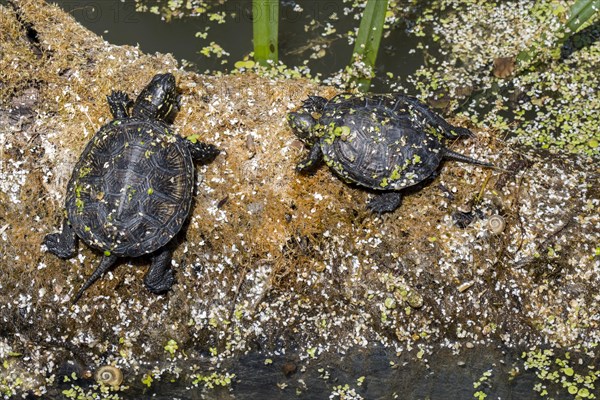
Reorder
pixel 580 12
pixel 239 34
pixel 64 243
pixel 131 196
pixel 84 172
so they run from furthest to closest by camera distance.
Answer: pixel 239 34
pixel 580 12
pixel 64 243
pixel 84 172
pixel 131 196

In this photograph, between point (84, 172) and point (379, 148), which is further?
point (379, 148)

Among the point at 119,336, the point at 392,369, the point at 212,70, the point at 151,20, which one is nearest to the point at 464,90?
the point at 212,70

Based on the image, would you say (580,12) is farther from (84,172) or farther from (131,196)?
(84,172)

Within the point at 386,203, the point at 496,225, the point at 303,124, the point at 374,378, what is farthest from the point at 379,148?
the point at 374,378

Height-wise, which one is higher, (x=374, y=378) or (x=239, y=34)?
(x=239, y=34)

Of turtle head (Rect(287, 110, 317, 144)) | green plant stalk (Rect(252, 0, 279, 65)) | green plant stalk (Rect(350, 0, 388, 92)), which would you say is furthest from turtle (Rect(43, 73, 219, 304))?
green plant stalk (Rect(350, 0, 388, 92))

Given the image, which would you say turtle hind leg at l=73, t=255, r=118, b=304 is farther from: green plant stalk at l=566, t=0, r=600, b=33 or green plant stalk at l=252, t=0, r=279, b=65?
green plant stalk at l=566, t=0, r=600, b=33

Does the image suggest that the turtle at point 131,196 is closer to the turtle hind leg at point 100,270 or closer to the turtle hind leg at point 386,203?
the turtle hind leg at point 100,270
